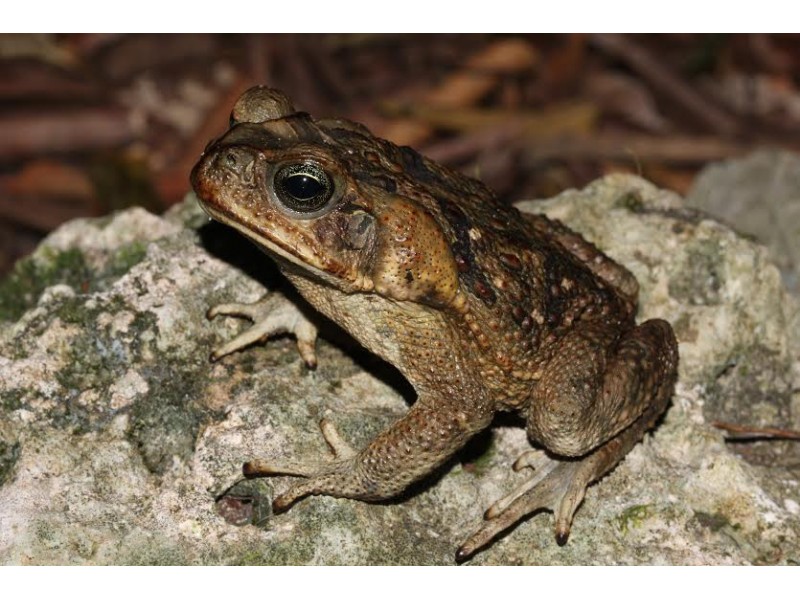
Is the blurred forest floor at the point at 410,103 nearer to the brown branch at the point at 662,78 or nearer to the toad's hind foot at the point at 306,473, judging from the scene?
the brown branch at the point at 662,78

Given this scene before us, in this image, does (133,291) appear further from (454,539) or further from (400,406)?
(454,539)

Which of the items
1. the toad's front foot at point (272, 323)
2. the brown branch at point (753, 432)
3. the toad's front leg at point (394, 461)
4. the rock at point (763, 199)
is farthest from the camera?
the rock at point (763, 199)

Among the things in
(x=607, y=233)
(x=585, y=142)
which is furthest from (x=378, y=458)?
(x=585, y=142)

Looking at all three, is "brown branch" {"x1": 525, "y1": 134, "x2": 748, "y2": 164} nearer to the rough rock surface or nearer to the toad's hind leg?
the rough rock surface

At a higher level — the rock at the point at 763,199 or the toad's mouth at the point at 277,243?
the rock at the point at 763,199

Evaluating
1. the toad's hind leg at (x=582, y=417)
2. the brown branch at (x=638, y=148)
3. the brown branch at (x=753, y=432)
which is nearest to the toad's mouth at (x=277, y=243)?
the toad's hind leg at (x=582, y=417)

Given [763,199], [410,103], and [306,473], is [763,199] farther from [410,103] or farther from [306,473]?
[306,473]

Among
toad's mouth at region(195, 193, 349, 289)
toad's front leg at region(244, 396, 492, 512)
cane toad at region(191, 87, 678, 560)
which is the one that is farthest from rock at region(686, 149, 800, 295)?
toad's mouth at region(195, 193, 349, 289)
